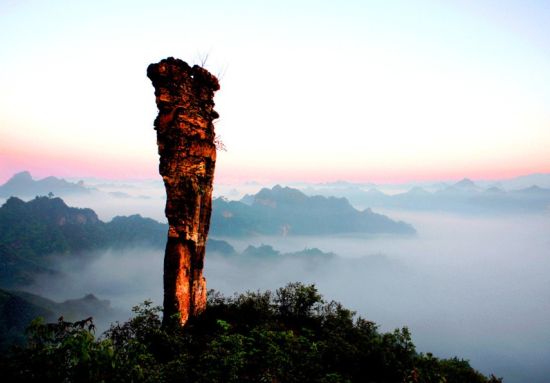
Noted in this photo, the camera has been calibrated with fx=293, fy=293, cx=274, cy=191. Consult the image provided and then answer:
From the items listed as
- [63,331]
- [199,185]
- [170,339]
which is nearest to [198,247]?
[199,185]

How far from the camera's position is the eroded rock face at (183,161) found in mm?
18688

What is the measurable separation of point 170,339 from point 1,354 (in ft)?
29.3

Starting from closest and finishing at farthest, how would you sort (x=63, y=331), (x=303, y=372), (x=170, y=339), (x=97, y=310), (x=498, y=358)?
(x=63, y=331) → (x=303, y=372) → (x=170, y=339) → (x=97, y=310) → (x=498, y=358)

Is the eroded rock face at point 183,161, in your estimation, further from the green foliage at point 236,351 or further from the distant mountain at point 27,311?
the distant mountain at point 27,311

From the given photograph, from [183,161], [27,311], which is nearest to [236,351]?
[183,161]

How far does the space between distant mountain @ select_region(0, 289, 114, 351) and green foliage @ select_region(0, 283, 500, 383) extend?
59812mm

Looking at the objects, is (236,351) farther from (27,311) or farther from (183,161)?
(27,311)

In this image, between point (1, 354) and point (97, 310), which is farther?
point (97, 310)

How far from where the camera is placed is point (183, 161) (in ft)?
62.9

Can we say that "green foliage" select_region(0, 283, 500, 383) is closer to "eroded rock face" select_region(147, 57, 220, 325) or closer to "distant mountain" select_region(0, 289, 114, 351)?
"eroded rock face" select_region(147, 57, 220, 325)

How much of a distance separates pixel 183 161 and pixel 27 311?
115 meters

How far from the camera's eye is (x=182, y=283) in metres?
19.2

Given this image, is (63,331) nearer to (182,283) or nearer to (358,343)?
(182,283)

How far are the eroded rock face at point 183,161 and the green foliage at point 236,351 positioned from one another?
1.96m
